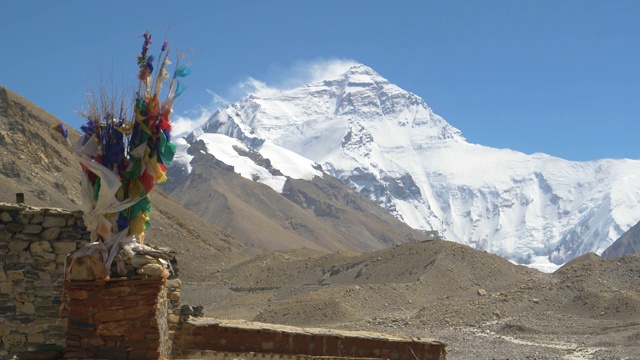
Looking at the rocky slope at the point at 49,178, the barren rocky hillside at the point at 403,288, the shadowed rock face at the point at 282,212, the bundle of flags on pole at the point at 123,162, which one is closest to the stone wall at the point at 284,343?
the bundle of flags on pole at the point at 123,162

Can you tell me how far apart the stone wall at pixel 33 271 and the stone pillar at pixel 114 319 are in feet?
16.8

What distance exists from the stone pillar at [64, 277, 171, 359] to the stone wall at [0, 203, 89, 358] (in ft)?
16.8

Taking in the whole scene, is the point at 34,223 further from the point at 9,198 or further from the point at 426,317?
the point at 9,198

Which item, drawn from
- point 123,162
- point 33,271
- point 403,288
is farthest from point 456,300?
point 123,162

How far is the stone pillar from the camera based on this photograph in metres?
6.52

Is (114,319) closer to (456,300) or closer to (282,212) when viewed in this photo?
(456,300)

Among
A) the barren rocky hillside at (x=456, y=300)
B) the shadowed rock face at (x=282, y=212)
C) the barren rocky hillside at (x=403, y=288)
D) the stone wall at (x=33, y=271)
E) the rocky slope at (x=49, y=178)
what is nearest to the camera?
the stone wall at (x=33, y=271)

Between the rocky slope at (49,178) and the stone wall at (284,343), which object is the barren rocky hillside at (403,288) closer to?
the rocky slope at (49,178)

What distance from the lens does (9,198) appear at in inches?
1960

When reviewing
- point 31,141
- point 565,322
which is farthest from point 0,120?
point 565,322

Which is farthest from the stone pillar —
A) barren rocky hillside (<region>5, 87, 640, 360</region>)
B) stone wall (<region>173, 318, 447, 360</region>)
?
barren rocky hillside (<region>5, 87, 640, 360</region>)

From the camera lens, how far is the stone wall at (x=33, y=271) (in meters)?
11.5

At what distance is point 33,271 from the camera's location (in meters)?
11.6

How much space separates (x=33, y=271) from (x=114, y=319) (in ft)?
18.1
